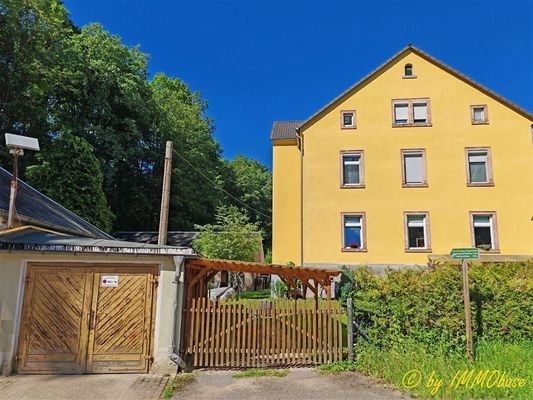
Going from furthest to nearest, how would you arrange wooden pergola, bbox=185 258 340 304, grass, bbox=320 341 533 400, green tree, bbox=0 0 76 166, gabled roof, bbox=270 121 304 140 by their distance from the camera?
green tree, bbox=0 0 76 166
gabled roof, bbox=270 121 304 140
wooden pergola, bbox=185 258 340 304
grass, bbox=320 341 533 400

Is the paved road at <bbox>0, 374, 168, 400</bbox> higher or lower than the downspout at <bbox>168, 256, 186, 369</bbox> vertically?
lower

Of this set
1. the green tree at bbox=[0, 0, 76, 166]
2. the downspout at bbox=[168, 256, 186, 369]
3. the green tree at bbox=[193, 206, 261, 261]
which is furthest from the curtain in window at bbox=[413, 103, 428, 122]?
the green tree at bbox=[0, 0, 76, 166]

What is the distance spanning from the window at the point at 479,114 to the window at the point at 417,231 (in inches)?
217

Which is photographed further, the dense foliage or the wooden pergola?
the dense foliage

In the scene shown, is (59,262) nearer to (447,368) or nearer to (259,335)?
(259,335)

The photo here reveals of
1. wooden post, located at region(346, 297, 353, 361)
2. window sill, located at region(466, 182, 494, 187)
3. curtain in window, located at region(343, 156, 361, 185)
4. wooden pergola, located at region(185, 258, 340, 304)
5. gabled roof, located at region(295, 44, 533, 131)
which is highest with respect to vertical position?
gabled roof, located at region(295, 44, 533, 131)

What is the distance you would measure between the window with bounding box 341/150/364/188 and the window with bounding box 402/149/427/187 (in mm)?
2156

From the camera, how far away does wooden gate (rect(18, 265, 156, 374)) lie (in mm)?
7414

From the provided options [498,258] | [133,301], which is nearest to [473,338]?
[133,301]

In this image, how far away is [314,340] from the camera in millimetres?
8062

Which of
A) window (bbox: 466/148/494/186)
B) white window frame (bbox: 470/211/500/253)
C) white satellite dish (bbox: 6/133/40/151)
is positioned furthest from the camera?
window (bbox: 466/148/494/186)

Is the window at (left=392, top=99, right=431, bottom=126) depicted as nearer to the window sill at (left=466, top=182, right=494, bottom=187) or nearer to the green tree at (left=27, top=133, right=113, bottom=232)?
the window sill at (left=466, top=182, right=494, bottom=187)

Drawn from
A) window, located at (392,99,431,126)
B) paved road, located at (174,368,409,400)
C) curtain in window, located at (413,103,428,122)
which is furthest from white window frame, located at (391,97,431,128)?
paved road, located at (174,368,409,400)

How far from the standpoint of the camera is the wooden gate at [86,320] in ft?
24.3
